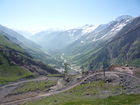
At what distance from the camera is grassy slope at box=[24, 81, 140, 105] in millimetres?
82381

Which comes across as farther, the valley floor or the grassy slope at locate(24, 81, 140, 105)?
the valley floor

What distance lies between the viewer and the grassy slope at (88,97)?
270ft

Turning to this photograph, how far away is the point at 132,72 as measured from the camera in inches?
4961

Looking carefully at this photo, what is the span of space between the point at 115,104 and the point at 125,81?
4065 centimetres

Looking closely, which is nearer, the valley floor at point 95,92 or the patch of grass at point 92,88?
the valley floor at point 95,92

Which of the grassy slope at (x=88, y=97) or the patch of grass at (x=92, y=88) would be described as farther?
the patch of grass at (x=92, y=88)

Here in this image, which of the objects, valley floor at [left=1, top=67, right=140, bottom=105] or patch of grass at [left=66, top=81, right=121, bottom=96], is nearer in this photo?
valley floor at [left=1, top=67, right=140, bottom=105]

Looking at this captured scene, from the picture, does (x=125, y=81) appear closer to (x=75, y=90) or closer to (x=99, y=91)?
(x=99, y=91)

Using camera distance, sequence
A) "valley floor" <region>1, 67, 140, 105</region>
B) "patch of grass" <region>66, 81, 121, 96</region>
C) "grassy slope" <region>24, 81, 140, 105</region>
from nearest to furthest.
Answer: "grassy slope" <region>24, 81, 140, 105</region>
"valley floor" <region>1, 67, 140, 105</region>
"patch of grass" <region>66, 81, 121, 96</region>

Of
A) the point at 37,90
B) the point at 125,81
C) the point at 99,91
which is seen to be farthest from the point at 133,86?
the point at 37,90

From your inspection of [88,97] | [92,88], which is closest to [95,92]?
[88,97]

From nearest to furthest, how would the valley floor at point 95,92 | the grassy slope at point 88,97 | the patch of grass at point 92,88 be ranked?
the grassy slope at point 88,97 < the valley floor at point 95,92 < the patch of grass at point 92,88

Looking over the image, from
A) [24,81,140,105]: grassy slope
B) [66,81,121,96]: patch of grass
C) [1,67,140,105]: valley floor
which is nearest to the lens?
[24,81,140,105]: grassy slope

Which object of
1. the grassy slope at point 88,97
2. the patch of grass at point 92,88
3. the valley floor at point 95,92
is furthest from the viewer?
the patch of grass at point 92,88
